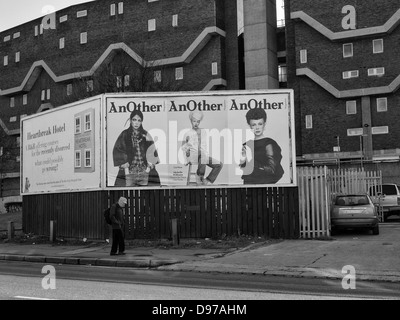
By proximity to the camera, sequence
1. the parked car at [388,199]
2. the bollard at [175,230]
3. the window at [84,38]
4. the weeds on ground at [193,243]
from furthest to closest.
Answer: the window at [84,38]
the parked car at [388,199]
the bollard at [175,230]
the weeds on ground at [193,243]

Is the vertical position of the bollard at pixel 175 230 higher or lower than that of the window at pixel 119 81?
lower

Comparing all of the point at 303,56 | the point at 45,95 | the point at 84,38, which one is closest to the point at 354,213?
the point at 303,56

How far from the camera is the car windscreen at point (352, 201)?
18.6 metres

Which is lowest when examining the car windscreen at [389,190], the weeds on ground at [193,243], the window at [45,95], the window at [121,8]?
the weeds on ground at [193,243]

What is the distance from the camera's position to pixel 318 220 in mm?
18344

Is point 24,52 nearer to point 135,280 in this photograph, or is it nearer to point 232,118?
point 232,118

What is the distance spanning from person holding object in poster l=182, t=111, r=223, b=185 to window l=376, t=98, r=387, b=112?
34.1 metres

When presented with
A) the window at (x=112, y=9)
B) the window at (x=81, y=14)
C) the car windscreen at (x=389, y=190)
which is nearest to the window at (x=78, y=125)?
the car windscreen at (x=389, y=190)

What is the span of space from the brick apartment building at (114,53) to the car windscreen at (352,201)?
2851 centimetres

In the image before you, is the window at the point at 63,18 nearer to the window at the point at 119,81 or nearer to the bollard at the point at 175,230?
the window at the point at 119,81

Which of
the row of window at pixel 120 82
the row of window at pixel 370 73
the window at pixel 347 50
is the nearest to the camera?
the row of window at pixel 120 82

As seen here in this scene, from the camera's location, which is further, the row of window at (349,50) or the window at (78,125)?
the row of window at (349,50)

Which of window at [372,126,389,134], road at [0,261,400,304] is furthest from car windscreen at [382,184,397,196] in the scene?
A: window at [372,126,389,134]

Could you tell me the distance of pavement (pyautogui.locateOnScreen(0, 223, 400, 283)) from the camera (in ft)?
39.3
